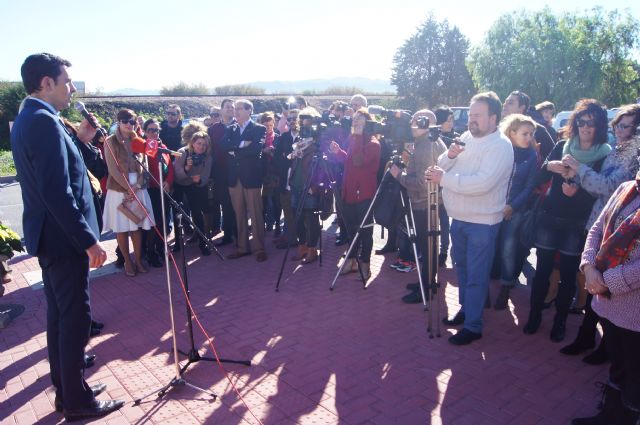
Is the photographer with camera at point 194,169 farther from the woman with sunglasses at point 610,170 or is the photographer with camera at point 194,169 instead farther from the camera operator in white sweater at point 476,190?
the woman with sunglasses at point 610,170

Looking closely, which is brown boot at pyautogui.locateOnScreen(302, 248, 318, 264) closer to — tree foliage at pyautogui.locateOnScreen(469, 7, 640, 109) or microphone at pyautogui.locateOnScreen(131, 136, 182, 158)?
microphone at pyautogui.locateOnScreen(131, 136, 182, 158)

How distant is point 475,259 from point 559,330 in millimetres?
984

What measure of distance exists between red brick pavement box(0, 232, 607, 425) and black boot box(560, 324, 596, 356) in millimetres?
96

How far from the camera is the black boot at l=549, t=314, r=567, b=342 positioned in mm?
4125

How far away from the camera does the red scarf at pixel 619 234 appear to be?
2.35m

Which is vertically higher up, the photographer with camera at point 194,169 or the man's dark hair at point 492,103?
the man's dark hair at point 492,103

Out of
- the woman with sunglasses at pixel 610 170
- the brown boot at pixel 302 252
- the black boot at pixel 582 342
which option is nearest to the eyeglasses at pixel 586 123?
the woman with sunglasses at pixel 610 170

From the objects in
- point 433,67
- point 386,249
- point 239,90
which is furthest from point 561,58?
point 386,249

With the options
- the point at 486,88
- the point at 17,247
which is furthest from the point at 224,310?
the point at 486,88

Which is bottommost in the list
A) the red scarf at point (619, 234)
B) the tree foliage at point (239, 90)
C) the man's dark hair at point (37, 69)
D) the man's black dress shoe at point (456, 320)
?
the man's black dress shoe at point (456, 320)

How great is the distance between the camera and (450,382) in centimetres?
352

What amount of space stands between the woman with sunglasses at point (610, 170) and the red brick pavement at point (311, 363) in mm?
307

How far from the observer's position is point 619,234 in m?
2.40

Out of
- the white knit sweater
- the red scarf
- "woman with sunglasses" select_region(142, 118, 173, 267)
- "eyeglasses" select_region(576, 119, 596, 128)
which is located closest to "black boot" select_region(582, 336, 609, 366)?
the white knit sweater
